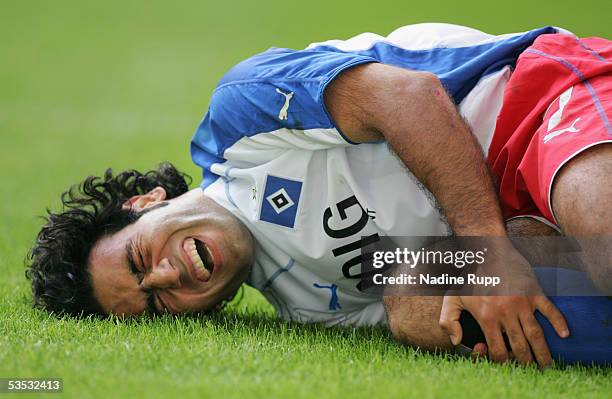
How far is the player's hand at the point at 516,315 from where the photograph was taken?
8.75 feet

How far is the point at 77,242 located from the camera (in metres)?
3.63

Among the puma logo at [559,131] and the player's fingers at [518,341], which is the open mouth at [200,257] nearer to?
the player's fingers at [518,341]

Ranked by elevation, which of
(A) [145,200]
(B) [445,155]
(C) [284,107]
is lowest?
(A) [145,200]

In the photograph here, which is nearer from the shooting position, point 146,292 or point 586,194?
point 586,194

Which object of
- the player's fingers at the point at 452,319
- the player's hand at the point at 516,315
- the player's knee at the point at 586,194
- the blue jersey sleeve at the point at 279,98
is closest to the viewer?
the player's knee at the point at 586,194

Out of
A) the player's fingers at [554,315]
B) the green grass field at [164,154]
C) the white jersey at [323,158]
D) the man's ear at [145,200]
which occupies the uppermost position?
the white jersey at [323,158]

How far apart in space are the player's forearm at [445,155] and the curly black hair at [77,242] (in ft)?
4.28

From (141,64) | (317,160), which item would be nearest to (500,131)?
(317,160)

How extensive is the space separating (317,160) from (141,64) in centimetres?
1306

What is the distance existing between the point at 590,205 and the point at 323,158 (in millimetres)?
1116

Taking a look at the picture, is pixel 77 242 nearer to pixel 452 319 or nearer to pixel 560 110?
pixel 452 319

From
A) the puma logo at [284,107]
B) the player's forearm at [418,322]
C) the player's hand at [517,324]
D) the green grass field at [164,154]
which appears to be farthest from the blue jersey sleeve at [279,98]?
the player's hand at [517,324]

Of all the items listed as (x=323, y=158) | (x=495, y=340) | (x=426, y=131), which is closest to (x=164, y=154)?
(x=323, y=158)

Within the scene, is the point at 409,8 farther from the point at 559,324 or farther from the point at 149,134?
the point at 559,324
